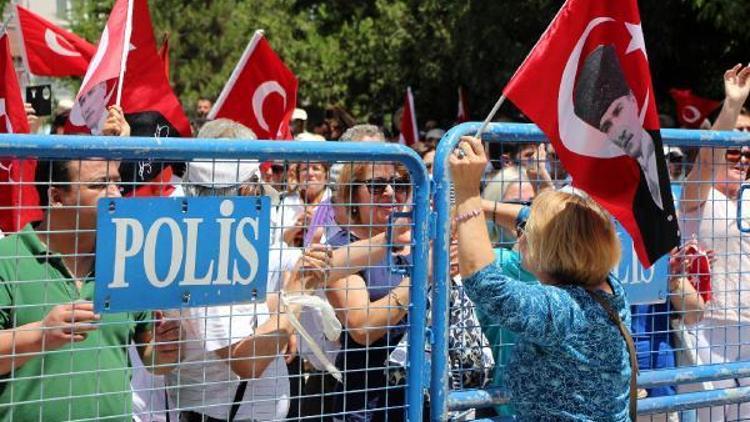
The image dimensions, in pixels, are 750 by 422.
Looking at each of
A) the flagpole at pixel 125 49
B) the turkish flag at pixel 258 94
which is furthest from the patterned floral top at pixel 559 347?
the turkish flag at pixel 258 94

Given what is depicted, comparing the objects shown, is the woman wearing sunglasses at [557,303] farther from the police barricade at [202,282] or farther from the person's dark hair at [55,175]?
the person's dark hair at [55,175]

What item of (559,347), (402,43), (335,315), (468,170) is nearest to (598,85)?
(468,170)

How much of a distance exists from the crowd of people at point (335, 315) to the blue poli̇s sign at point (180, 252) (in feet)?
0.24

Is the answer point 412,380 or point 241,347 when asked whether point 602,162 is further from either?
point 241,347

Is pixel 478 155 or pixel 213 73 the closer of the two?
pixel 478 155

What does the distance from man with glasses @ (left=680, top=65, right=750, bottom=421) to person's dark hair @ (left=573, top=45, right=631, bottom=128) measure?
2.92 ft

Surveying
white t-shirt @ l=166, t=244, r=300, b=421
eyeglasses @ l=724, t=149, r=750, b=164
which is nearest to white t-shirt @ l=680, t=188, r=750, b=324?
eyeglasses @ l=724, t=149, r=750, b=164

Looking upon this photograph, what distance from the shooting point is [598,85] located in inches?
140

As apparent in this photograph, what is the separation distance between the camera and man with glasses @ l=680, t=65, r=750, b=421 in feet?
14.4

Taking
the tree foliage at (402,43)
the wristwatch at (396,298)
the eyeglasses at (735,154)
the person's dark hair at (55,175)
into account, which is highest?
the tree foliage at (402,43)

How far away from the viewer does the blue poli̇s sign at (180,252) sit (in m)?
2.98

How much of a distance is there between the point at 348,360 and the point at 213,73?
2035cm

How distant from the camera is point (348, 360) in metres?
3.86

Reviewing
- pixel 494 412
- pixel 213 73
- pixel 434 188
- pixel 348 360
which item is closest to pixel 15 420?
pixel 348 360
